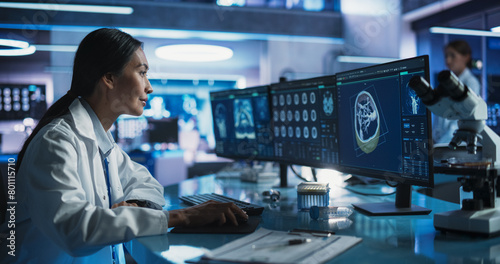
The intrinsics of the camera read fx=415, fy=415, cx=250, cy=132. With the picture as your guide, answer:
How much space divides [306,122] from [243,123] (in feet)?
1.75

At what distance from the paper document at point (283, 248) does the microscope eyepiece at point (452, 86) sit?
1.39ft

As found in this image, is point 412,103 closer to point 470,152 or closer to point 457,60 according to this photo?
point 470,152

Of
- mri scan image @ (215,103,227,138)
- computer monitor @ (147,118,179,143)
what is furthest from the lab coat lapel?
computer monitor @ (147,118,179,143)

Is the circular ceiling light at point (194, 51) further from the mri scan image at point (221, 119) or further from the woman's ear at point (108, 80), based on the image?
the woman's ear at point (108, 80)

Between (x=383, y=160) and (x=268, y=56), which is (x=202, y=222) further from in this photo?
(x=268, y=56)

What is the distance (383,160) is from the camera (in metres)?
1.36

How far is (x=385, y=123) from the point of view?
134 cm

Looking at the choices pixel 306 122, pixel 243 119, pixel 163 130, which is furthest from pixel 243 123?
pixel 163 130

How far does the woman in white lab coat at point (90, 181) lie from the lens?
99 cm

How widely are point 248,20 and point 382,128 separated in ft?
17.1

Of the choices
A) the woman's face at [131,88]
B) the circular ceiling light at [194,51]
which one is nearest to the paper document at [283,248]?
the woman's face at [131,88]

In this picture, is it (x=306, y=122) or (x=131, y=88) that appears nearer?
(x=131, y=88)

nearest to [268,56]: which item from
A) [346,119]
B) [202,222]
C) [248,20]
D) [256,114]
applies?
[248,20]

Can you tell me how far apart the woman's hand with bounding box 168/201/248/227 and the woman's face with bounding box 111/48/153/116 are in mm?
415
